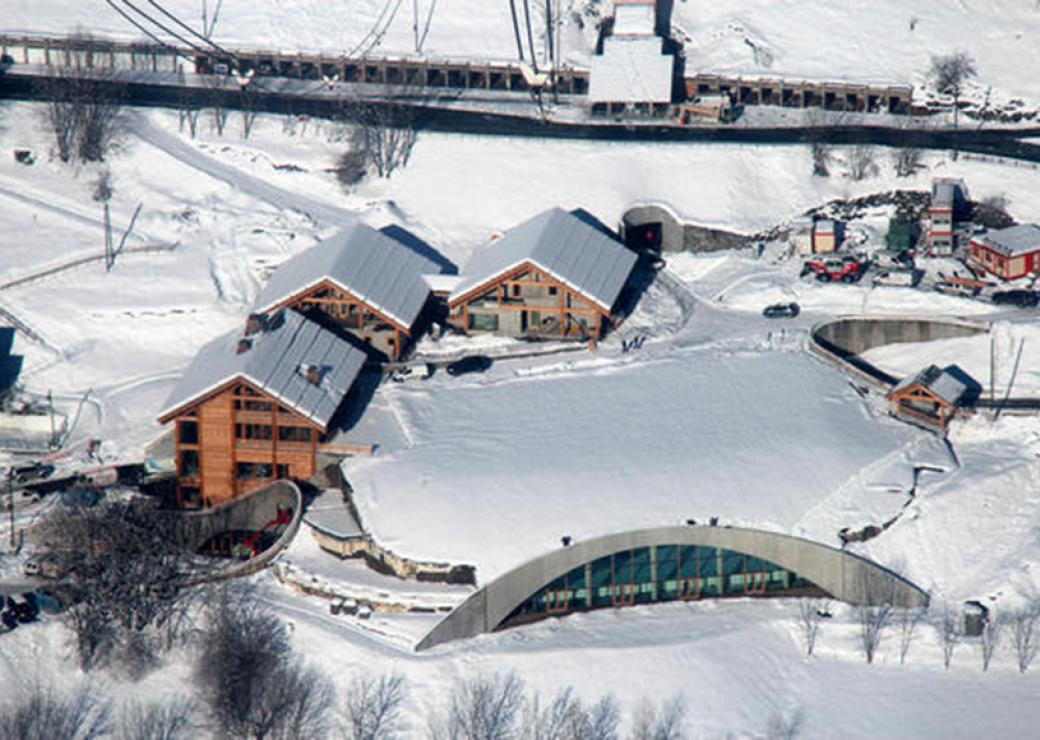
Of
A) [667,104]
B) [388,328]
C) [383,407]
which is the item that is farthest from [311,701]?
[667,104]

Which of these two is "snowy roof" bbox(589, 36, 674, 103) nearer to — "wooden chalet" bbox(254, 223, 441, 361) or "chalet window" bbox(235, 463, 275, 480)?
"wooden chalet" bbox(254, 223, 441, 361)

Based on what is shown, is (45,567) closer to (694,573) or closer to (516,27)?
(694,573)

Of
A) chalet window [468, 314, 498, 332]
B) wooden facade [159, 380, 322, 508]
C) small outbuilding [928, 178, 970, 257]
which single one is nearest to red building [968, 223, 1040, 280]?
small outbuilding [928, 178, 970, 257]

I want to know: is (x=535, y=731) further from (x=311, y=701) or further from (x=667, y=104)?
(x=667, y=104)

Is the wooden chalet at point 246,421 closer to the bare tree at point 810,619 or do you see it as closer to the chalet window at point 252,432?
the chalet window at point 252,432

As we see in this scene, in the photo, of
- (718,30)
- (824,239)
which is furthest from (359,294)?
(718,30)

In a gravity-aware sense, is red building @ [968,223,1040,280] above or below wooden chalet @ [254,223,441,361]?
above
